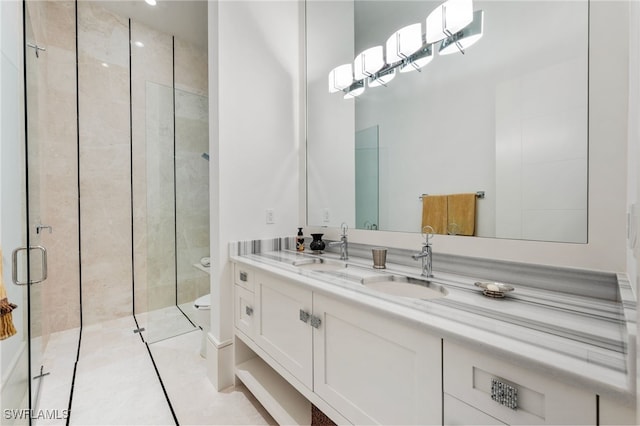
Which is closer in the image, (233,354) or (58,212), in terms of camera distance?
(233,354)

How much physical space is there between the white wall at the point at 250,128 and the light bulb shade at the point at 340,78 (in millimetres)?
300

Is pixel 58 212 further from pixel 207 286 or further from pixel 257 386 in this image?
pixel 257 386

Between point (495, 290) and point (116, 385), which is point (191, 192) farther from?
point (495, 290)

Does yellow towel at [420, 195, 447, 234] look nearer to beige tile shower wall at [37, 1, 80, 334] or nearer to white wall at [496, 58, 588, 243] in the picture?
white wall at [496, 58, 588, 243]

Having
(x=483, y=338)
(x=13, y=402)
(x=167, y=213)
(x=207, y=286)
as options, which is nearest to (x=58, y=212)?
(x=167, y=213)

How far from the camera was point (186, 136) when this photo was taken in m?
2.64

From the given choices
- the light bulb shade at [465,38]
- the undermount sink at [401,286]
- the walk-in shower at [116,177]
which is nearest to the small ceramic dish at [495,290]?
the undermount sink at [401,286]

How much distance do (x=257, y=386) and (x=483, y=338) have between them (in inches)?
54.1

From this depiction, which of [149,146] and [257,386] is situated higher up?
[149,146]

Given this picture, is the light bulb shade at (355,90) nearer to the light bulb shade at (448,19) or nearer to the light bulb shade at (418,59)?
the light bulb shade at (418,59)

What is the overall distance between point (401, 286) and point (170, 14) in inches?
125

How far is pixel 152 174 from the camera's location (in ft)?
8.55

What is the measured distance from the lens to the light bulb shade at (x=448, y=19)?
1.28 m

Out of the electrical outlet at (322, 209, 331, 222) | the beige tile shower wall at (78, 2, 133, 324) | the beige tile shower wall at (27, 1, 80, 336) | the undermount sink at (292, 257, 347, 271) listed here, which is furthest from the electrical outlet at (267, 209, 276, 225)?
the beige tile shower wall at (27, 1, 80, 336)
